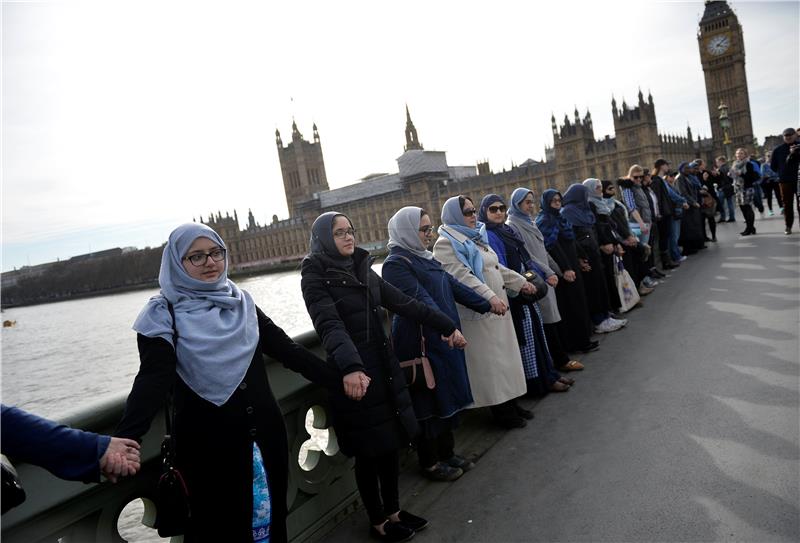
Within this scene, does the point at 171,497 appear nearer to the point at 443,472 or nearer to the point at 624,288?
the point at 443,472

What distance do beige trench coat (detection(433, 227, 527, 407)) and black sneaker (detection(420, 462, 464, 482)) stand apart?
51cm

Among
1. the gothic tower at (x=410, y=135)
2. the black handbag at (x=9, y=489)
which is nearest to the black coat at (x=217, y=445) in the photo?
the black handbag at (x=9, y=489)

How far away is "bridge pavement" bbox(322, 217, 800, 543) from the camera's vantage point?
236 centimetres

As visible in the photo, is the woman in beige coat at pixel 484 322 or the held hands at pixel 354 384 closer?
the held hands at pixel 354 384

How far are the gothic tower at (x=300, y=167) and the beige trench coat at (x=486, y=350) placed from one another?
9113 centimetres

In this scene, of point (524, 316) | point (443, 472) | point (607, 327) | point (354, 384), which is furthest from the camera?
point (607, 327)

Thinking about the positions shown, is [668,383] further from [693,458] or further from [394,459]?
[394,459]

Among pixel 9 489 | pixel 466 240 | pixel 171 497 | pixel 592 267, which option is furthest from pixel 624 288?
pixel 9 489

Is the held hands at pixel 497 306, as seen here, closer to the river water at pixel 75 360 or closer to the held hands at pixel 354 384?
the held hands at pixel 354 384

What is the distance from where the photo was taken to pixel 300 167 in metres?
94.5

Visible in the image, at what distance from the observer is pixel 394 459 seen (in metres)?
2.62

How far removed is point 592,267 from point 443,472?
3.39 m

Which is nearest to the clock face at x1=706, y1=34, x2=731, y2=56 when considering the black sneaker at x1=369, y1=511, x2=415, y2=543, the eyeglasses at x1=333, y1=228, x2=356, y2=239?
the eyeglasses at x1=333, y1=228, x2=356, y2=239

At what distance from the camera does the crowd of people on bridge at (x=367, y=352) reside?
6.05 ft
